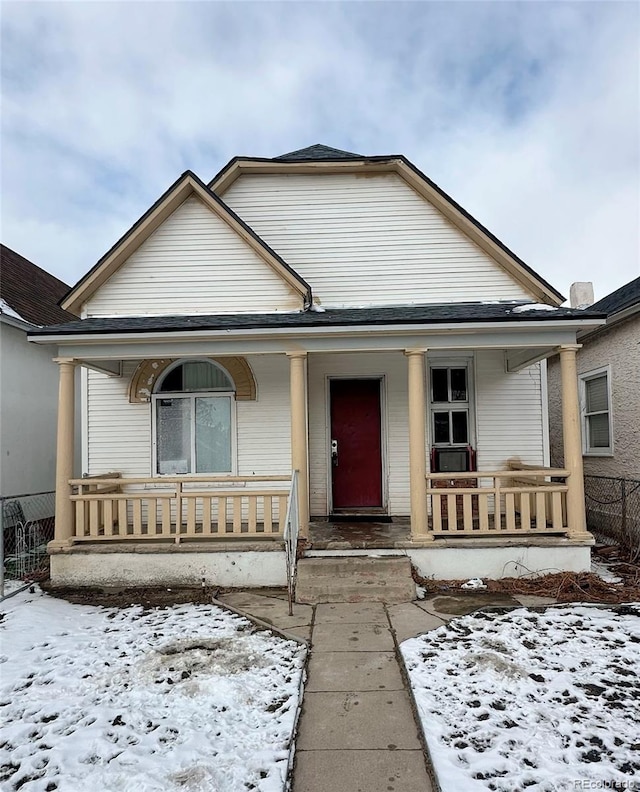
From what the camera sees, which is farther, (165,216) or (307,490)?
(165,216)

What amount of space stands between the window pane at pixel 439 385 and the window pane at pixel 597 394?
12.2 ft

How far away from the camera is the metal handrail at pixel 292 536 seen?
573cm

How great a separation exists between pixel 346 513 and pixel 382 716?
5.16 meters

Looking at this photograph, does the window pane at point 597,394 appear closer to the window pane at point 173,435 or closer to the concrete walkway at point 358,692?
the concrete walkway at point 358,692

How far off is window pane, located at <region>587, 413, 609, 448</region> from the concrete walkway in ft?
18.8

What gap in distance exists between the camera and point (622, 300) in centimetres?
940

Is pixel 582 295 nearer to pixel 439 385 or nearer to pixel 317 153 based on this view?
pixel 439 385

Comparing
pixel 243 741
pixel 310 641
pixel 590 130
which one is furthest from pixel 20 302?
pixel 590 130

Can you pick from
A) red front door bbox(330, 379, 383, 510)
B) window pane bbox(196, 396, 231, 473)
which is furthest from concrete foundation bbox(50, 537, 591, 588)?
red front door bbox(330, 379, 383, 510)

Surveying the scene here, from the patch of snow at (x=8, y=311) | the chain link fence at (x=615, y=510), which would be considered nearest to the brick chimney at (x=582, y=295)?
the chain link fence at (x=615, y=510)

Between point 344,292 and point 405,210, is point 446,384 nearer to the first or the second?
point 344,292

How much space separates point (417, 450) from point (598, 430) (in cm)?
581

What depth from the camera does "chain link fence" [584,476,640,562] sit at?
8445 millimetres

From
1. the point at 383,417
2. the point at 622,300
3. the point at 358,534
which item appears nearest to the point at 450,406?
the point at 383,417
